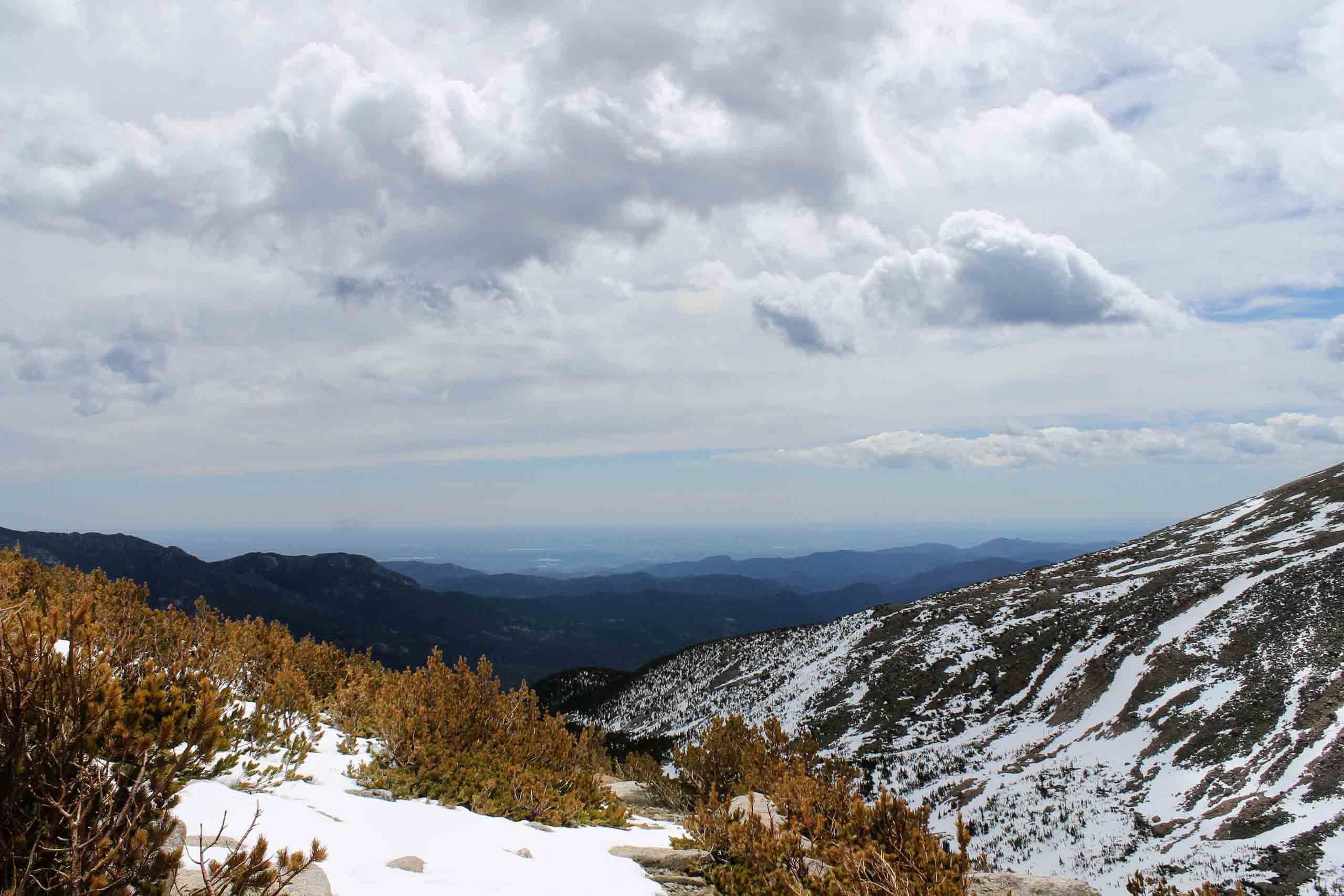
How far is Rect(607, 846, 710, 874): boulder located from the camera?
7.57 meters

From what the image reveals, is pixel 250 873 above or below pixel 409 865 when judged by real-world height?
above

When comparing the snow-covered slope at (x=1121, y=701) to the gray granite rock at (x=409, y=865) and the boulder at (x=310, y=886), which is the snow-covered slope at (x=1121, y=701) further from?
the boulder at (x=310, y=886)

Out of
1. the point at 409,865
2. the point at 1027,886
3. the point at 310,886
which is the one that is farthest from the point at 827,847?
the point at 310,886

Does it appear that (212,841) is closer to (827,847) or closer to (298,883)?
(298,883)

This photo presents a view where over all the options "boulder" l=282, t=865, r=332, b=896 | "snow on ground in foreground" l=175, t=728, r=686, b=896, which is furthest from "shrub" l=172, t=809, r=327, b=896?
"snow on ground in foreground" l=175, t=728, r=686, b=896

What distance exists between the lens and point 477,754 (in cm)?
989

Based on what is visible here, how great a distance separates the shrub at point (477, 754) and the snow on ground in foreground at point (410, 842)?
19.6 inches

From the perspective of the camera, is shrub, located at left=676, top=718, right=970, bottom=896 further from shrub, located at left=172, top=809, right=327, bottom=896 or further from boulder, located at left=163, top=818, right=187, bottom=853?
boulder, located at left=163, top=818, right=187, bottom=853

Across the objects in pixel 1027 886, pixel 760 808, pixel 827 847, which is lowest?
pixel 760 808

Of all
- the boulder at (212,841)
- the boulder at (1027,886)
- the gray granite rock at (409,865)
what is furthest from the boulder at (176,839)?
the boulder at (1027,886)

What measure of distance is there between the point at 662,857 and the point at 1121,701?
59.0 metres

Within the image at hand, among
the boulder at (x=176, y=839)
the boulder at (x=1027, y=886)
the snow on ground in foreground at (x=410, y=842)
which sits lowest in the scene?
the boulder at (x=1027, y=886)

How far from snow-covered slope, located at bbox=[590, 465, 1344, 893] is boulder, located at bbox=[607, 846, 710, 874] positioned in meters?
30.7

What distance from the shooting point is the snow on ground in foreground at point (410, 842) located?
18.1ft
